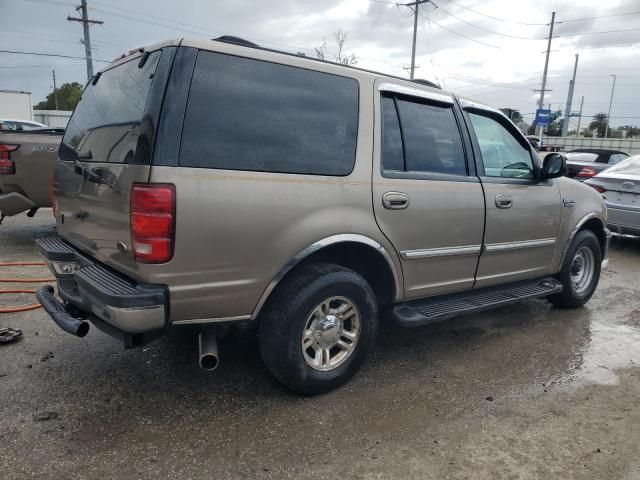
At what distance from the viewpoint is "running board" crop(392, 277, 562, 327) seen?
135 inches

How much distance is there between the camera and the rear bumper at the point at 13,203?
20.5 ft

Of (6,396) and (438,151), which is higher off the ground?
(438,151)

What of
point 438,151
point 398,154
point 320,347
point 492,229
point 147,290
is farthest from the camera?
point 492,229

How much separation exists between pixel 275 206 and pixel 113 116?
46.4 inches

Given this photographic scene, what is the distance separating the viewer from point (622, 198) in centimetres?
746

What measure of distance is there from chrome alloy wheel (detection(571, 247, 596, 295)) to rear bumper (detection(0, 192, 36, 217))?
662cm

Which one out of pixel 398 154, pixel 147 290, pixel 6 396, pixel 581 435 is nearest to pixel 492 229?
pixel 398 154

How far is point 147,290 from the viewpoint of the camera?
7.99 feet

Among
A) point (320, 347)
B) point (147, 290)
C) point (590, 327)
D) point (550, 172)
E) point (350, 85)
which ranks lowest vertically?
point (590, 327)

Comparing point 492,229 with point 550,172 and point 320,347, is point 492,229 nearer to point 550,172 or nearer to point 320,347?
point 550,172

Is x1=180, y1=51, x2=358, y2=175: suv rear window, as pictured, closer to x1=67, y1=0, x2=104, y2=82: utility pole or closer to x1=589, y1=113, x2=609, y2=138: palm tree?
x1=67, y1=0, x2=104, y2=82: utility pole

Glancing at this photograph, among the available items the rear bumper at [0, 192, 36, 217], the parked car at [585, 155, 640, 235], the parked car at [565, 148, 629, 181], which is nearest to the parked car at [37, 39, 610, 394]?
the rear bumper at [0, 192, 36, 217]

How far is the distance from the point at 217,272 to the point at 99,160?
41.4 inches

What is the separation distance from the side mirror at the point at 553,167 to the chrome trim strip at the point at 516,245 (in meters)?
0.58
